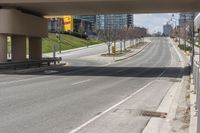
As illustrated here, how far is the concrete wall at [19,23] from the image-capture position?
37.4m

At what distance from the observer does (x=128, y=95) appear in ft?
65.0

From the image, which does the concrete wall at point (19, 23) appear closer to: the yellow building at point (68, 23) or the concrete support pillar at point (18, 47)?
the concrete support pillar at point (18, 47)

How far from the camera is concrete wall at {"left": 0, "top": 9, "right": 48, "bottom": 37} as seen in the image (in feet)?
123

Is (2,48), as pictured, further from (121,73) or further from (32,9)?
(121,73)

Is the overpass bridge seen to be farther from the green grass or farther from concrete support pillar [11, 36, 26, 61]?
the green grass

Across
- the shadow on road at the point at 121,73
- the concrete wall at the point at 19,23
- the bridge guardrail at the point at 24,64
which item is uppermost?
the concrete wall at the point at 19,23

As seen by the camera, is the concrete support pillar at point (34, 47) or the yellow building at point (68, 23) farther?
the yellow building at point (68, 23)

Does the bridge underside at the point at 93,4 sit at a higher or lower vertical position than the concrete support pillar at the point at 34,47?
higher

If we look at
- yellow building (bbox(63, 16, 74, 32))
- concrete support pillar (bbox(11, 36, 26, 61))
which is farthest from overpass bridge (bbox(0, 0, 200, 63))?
yellow building (bbox(63, 16, 74, 32))

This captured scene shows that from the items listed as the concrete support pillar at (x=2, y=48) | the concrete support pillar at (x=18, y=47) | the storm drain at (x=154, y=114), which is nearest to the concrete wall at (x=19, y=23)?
the concrete support pillar at (x=2, y=48)

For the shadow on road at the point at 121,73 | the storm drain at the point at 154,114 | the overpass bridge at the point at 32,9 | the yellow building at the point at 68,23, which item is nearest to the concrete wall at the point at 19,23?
the overpass bridge at the point at 32,9

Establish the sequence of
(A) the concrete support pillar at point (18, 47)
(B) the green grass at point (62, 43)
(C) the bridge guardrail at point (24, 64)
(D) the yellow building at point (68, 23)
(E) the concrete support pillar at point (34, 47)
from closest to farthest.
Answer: (C) the bridge guardrail at point (24, 64) < (A) the concrete support pillar at point (18, 47) < (E) the concrete support pillar at point (34, 47) < (B) the green grass at point (62, 43) < (D) the yellow building at point (68, 23)

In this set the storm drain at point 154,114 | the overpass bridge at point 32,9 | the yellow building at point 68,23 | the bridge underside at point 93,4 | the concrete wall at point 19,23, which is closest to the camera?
the storm drain at point 154,114

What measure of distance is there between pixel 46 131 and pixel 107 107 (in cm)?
514
